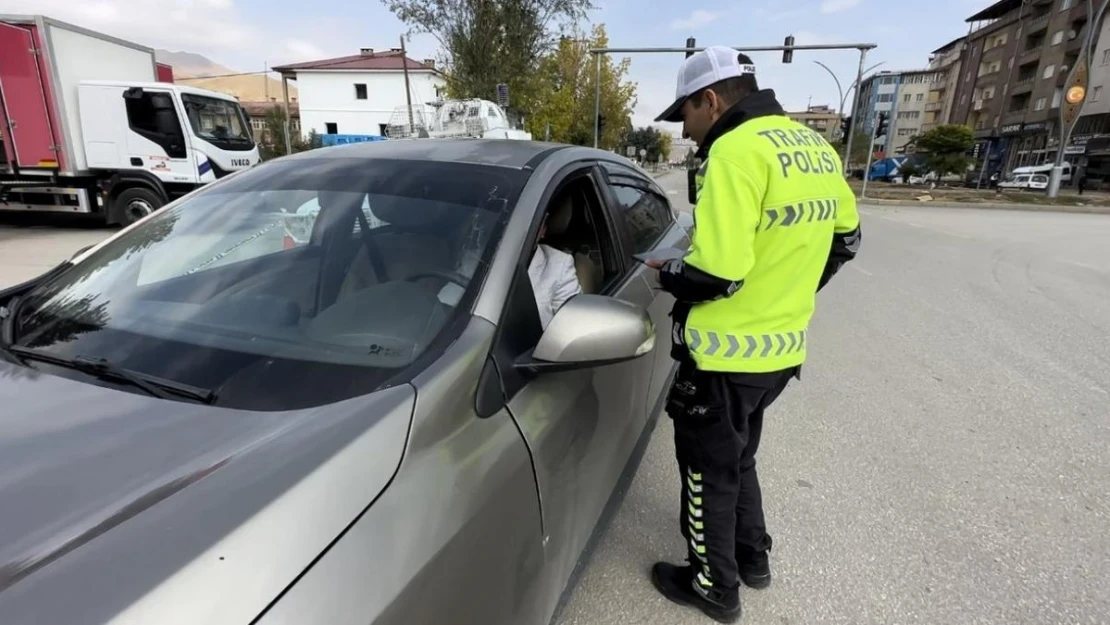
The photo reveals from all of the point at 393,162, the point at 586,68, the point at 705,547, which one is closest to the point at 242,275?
the point at 393,162

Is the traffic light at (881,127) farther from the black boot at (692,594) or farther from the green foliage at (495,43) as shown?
the black boot at (692,594)

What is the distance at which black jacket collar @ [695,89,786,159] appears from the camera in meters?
1.75

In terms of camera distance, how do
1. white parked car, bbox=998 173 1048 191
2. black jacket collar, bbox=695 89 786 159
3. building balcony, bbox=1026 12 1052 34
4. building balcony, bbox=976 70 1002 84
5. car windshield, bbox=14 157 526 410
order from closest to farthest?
car windshield, bbox=14 157 526 410, black jacket collar, bbox=695 89 786 159, white parked car, bbox=998 173 1048 191, building balcony, bbox=1026 12 1052 34, building balcony, bbox=976 70 1002 84

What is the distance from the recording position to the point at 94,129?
1046 centimetres

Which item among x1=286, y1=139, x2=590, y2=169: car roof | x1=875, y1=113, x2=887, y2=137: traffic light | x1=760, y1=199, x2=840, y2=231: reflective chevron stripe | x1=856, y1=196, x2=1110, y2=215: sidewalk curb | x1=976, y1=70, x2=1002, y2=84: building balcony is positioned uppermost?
x1=976, y1=70, x2=1002, y2=84: building balcony

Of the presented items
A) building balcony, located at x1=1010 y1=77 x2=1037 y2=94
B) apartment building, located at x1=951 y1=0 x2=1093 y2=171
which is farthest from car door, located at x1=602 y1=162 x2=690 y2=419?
building balcony, located at x1=1010 y1=77 x2=1037 y2=94

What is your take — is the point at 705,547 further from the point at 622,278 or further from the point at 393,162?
the point at 393,162

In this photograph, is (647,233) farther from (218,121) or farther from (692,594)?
(218,121)

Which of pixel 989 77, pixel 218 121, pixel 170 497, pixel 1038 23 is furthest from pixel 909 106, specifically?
pixel 170 497

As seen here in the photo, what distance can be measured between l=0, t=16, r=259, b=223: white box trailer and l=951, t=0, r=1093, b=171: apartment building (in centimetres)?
5605

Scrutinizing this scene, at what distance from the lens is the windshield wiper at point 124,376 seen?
120 centimetres

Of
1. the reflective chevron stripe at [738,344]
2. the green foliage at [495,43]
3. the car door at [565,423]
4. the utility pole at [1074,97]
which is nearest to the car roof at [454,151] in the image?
the car door at [565,423]

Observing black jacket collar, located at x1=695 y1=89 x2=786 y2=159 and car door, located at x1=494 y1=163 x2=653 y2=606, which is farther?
black jacket collar, located at x1=695 y1=89 x2=786 y2=159

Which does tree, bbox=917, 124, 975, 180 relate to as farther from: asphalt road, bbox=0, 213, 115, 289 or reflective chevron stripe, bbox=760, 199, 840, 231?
reflective chevron stripe, bbox=760, 199, 840, 231
